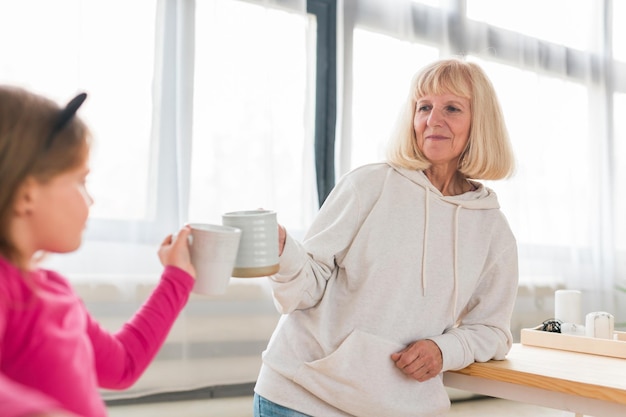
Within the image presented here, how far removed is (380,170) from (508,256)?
36 cm

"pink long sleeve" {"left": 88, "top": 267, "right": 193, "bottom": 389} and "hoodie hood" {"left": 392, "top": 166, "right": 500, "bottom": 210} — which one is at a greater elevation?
"hoodie hood" {"left": 392, "top": 166, "right": 500, "bottom": 210}

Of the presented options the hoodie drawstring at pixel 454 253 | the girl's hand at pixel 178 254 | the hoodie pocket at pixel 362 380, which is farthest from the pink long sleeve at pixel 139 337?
the hoodie drawstring at pixel 454 253

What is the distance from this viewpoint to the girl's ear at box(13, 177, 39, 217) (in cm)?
73

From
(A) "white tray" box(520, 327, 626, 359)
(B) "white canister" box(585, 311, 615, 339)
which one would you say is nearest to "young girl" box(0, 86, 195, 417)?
(A) "white tray" box(520, 327, 626, 359)

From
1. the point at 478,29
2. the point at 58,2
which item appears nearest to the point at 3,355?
the point at 58,2

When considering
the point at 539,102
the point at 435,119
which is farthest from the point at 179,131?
the point at 539,102

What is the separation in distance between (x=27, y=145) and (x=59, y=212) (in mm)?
86

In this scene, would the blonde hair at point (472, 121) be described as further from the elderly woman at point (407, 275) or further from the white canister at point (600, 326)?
the white canister at point (600, 326)

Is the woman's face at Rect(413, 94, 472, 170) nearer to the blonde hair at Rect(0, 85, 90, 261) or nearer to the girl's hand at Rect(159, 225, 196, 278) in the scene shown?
the girl's hand at Rect(159, 225, 196, 278)

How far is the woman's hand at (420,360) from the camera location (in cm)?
152

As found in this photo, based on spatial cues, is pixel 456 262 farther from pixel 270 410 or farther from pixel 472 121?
pixel 270 410

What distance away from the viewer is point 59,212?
0.78m

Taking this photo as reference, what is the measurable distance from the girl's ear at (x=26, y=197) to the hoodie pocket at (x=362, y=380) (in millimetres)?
893

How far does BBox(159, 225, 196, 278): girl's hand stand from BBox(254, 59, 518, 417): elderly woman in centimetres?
42
